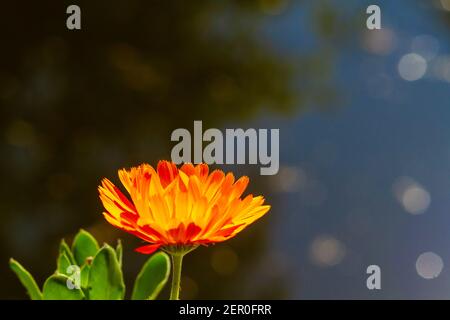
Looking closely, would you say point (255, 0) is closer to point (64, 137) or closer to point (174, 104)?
point (174, 104)

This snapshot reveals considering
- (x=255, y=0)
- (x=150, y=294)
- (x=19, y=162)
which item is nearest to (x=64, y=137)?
(x=19, y=162)

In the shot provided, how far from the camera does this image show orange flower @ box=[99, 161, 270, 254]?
1.21 ft

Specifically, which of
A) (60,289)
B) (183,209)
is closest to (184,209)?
(183,209)

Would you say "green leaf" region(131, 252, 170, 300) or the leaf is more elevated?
the leaf

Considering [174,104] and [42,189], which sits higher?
[174,104]

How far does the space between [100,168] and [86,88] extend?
0.15 m

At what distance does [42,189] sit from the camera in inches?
49.1

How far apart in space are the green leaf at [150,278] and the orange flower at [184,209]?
11cm

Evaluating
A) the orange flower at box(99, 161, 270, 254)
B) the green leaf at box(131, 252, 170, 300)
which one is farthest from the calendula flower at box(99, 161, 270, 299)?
the green leaf at box(131, 252, 170, 300)

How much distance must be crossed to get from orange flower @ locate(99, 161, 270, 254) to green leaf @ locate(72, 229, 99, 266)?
4.5 inches

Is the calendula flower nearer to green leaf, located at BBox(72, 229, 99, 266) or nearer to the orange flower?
the orange flower

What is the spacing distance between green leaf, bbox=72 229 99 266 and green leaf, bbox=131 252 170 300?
0.04 m

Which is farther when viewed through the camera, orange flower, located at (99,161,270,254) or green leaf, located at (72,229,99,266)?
green leaf, located at (72,229,99,266)

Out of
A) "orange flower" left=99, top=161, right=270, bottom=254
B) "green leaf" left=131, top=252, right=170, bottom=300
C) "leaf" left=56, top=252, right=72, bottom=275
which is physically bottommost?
"green leaf" left=131, top=252, right=170, bottom=300
